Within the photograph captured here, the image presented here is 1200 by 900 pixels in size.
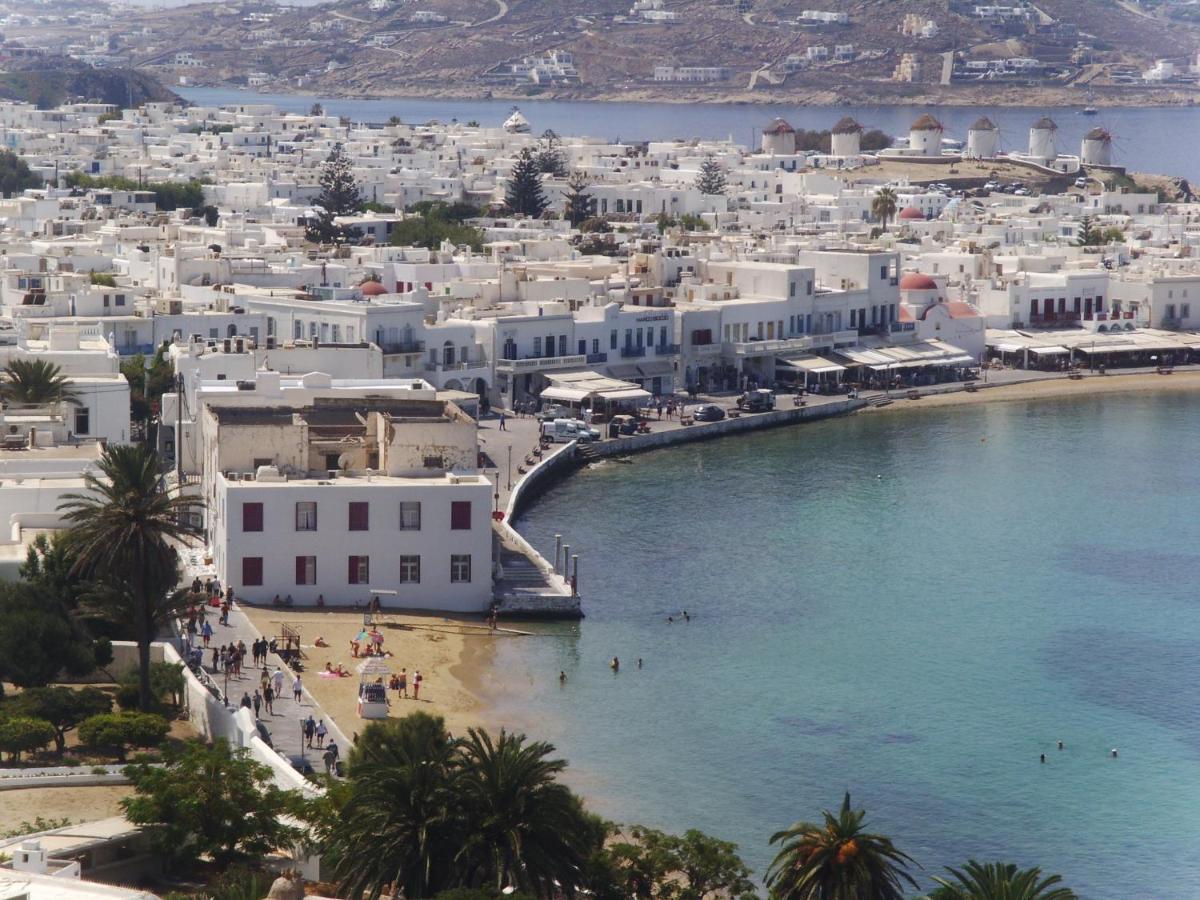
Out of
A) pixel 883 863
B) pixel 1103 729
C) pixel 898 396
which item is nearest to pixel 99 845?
pixel 883 863

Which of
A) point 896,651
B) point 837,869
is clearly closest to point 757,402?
point 896,651

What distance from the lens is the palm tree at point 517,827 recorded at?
19.2 meters

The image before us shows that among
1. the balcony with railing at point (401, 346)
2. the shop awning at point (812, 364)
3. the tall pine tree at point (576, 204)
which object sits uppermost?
the tall pine tree at point (576, 204)

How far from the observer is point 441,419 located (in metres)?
35.2

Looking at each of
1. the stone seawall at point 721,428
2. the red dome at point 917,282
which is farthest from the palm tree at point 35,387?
the red dome at point 917,282

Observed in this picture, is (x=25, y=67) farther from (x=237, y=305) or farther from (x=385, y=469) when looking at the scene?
(x=385, y=469)

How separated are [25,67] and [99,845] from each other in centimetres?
17698

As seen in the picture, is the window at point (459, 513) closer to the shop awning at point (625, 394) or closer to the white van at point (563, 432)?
the white van at point (563, 432)

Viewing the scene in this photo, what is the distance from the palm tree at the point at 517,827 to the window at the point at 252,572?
13144 millimetres

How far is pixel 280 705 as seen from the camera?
27.5 meters

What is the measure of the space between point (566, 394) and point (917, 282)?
15.0 metres

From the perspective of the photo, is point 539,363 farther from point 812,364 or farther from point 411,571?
point 411,571

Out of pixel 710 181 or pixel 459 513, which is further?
pixel 710 181

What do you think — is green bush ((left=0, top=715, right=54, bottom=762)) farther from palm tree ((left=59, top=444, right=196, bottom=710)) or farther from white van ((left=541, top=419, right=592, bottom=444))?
white van ((left=541, top=419, right=592, bottom=444))
